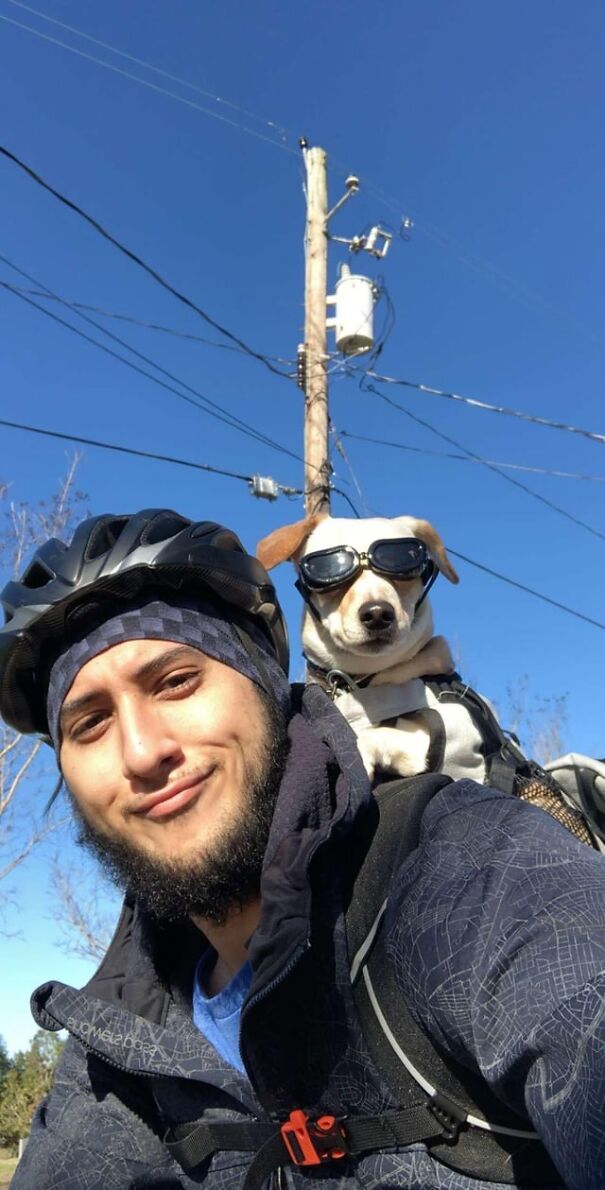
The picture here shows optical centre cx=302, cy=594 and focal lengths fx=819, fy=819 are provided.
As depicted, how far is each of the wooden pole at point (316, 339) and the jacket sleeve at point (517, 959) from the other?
6.02 m

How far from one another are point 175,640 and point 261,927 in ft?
2.62

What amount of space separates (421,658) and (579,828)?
2.90 ft

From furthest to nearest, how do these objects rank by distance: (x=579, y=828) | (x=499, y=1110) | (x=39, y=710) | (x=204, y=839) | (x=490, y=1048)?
(x=579, y=828) < (x=39, y=710) < (x=204, y=839) < (x=499, y=1110) < (x=490, y=1048)

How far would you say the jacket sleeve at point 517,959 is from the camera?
1.00m

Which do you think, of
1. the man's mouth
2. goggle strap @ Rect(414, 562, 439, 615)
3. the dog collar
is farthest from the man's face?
goggle strap @ Rect(414, 562, 439, 615)

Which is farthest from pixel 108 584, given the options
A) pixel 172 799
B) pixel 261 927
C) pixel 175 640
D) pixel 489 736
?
pixel 489 736

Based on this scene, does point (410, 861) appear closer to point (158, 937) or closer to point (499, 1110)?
point (499, 1110)

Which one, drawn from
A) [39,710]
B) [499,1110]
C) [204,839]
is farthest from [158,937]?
[499,1110]

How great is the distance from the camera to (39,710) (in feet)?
7.74

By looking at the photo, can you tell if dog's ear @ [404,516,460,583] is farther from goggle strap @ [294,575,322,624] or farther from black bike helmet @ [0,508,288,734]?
black bike helmet @ [0,508,288,734]

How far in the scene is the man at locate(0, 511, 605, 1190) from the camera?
117cm

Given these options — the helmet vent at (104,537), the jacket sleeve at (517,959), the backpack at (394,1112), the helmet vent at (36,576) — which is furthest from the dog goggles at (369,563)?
the jacket sleeve at (517,959)

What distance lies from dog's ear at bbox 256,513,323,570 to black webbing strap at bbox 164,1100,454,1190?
82.8 inches

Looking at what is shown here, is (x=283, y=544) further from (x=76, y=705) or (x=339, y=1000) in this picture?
(x=339, y=1000)
